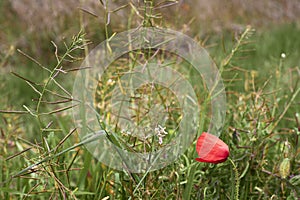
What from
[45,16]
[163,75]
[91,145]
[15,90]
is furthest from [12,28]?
[91,145]

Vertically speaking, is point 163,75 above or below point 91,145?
above

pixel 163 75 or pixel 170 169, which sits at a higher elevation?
pixel 163 75

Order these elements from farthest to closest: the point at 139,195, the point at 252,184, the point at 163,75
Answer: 1. the point at 163,75
2. the point at 252,184
3. the point at 139,195

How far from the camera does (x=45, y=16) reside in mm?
4445

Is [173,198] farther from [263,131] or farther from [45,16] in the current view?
[45,16]

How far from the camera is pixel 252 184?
4.24ft

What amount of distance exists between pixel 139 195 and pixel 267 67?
68.9 inches

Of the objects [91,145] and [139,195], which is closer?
[139,195]

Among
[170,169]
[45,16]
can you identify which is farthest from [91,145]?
[45,16]

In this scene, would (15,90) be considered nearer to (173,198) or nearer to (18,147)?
(18,147)

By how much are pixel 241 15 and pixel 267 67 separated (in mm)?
2245

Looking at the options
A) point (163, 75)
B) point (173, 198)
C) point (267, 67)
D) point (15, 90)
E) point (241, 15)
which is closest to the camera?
point (173, 198)

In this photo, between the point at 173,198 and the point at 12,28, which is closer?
the point at 173,198

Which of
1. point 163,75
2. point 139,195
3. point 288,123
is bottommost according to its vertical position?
point 288,123
